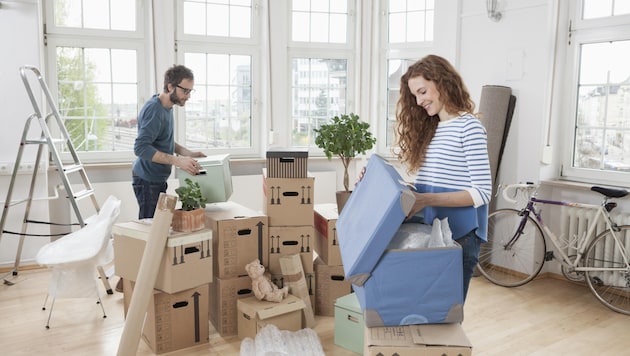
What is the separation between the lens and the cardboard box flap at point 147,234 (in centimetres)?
297

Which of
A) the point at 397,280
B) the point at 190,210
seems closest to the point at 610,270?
the point at 397,280

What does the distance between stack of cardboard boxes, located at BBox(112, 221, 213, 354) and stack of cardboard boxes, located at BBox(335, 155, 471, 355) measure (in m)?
1.38

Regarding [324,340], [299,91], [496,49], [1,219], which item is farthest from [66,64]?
[496,49]

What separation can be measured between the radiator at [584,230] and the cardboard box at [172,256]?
280 centimetres

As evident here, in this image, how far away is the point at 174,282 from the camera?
9.78ft

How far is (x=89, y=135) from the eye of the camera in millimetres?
4801

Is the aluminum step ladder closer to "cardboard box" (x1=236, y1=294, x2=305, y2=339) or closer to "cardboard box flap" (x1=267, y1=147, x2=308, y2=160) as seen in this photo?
"cardboard box" (x1=236, y1=294, x2=305, y2=339)

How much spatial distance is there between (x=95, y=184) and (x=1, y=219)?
0.76 meters

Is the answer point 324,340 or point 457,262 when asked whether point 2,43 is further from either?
point 457,262

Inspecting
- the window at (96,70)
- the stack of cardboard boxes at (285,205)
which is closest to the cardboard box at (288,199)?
the stack of cardboard boxes at (285,205)

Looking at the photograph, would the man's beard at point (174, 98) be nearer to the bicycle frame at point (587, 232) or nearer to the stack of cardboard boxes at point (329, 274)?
the stack of cardboard boxes at point (329, 274)

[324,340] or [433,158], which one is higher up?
[433,158]

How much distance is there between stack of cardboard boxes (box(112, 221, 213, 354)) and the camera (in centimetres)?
299

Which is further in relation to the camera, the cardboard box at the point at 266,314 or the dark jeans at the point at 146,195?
the dark jeans at the point at 146,195
